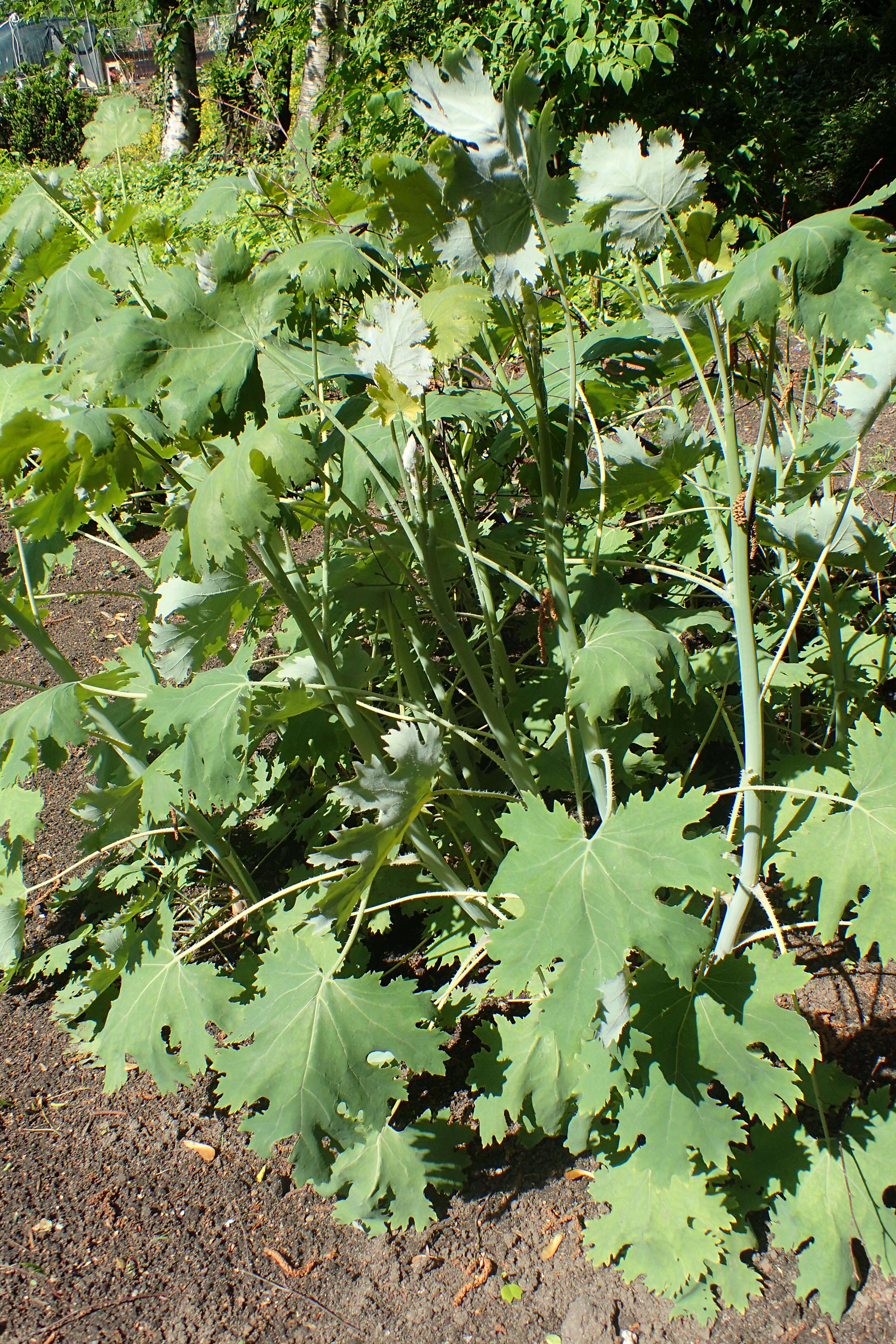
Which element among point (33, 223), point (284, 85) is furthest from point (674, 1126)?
point (284, 85)

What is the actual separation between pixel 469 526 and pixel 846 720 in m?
1.06

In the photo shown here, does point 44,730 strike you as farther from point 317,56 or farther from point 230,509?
point 317,56

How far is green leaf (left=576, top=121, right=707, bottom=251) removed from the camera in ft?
4.75

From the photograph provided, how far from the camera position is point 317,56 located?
10.6m

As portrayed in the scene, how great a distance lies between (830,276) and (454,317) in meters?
0.61

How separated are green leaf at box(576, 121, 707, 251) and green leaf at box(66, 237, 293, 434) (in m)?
0.56

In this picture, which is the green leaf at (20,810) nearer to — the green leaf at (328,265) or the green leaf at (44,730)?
the green leaf at (44,730)

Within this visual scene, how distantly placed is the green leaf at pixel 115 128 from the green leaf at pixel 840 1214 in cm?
261

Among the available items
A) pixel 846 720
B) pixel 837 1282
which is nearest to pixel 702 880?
pixel 837 1282

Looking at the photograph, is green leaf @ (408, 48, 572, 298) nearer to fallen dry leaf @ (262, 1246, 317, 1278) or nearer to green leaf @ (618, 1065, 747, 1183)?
green leaf @ (618, 1065, 747, 1183)

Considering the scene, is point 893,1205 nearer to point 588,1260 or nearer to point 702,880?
point 588,1260

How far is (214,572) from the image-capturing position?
6.41ft

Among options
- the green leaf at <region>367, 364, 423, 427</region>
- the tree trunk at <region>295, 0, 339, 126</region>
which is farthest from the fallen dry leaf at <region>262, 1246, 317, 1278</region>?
the tree trunk at <region>295, 0, 339, 126</region>

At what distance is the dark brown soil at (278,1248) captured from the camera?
5.63ft
